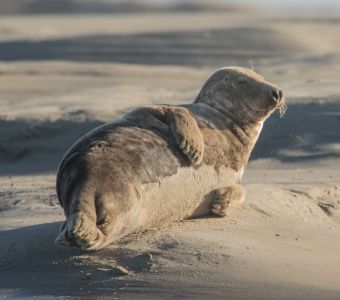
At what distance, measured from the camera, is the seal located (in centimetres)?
532

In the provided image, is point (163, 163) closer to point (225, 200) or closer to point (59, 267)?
point (225, 200)

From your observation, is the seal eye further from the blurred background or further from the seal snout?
the blurred background

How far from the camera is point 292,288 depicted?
5203mm

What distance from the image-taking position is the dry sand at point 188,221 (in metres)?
5.35

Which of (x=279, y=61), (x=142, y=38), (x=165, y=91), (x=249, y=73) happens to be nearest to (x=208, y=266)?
(x=249, y=73)

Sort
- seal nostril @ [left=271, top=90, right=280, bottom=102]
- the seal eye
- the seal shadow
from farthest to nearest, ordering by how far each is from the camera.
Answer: the seal eye → seal nostril @ [left=271, top=90, right=280, bottom=102] → the seal shadow

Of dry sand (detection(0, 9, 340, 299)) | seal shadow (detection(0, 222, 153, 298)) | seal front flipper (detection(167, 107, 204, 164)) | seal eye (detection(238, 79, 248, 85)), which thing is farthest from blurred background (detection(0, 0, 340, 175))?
seal shadow (detection(0, 222, 153, 298))

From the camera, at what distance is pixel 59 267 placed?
5.51 meters

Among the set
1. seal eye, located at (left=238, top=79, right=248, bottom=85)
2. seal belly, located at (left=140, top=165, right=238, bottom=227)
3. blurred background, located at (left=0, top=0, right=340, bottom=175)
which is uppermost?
seal eye, located at (left=238, top=79, right=248, bottom=85)

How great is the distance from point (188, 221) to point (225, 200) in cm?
26

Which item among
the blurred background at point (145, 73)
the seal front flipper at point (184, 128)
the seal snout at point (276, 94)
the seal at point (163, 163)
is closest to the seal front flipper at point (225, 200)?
the seal at point (163, 163)

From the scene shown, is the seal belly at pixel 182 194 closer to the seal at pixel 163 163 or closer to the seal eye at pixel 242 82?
the seal at pixel 163 163

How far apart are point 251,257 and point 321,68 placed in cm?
812

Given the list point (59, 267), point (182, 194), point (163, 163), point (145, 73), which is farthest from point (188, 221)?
point (145, 73)
